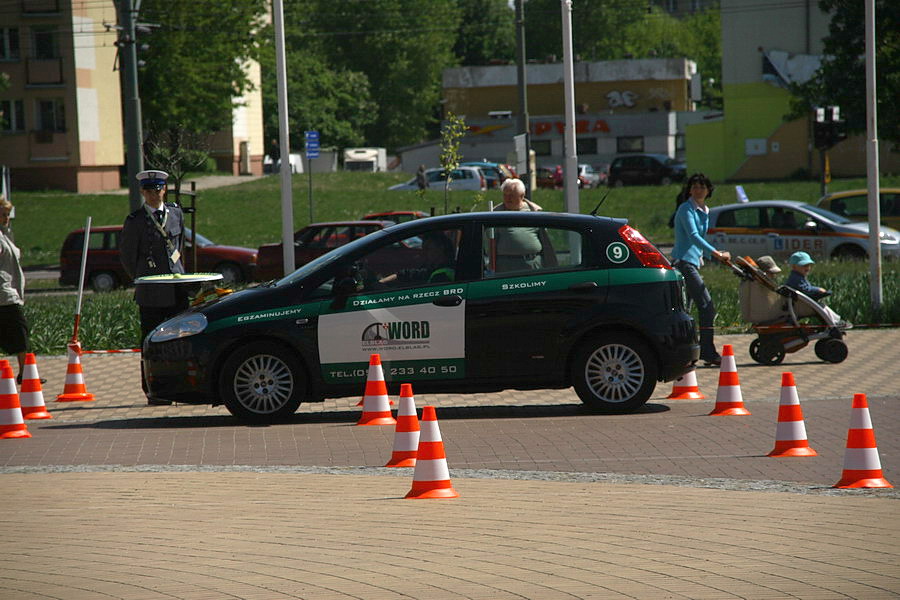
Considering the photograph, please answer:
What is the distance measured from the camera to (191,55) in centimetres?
6359

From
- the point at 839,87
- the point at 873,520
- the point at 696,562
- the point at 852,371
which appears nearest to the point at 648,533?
the point at 696,562

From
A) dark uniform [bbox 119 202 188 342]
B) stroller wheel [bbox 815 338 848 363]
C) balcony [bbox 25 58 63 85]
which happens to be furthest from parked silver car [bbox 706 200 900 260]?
balcony [bbox 25 58 63 85]

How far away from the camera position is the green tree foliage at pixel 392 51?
11127 cm

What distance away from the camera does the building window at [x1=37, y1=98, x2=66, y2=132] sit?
59.3 metres

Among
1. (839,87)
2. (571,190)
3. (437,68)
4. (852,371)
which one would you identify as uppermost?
(437,68)

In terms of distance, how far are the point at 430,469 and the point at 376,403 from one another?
3.02m

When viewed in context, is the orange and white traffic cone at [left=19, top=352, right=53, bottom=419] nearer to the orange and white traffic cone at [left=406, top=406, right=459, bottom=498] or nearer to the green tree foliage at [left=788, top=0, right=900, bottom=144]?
the orange and white traffic cone at [left=406, top=406, right=459, bottom=498]

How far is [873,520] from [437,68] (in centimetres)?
10770

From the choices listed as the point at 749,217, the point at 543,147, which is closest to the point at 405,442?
the point at 749,217

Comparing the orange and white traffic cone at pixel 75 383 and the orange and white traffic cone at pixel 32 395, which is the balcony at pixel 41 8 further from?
the orange and white traffic cone at pixel 32 395

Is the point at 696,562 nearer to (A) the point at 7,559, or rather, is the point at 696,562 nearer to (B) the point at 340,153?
(A) the point at 7,559

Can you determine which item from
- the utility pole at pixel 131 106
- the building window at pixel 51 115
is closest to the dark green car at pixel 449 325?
the utility pole at pixel 131 106

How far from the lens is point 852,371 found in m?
13.1

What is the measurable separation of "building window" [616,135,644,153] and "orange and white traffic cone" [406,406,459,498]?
71832mm
